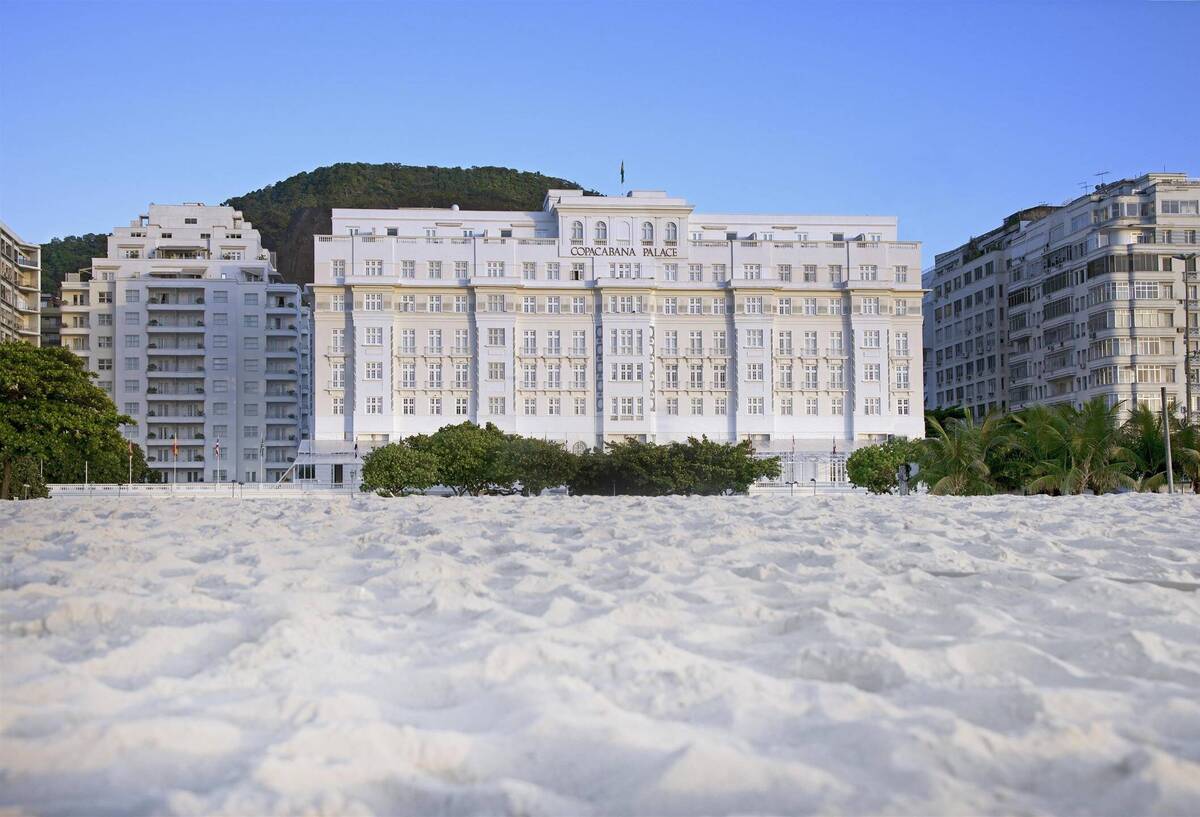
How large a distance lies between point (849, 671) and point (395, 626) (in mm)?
2373

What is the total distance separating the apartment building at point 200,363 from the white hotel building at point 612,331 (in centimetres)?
1509

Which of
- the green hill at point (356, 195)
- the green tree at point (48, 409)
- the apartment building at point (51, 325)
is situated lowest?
the green tree at point (48, 409)

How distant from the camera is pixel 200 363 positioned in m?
91.9

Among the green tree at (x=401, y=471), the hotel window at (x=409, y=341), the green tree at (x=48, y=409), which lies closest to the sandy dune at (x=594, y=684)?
the green tree at (x=401, y=471)

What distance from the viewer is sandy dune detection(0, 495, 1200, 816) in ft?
12.2

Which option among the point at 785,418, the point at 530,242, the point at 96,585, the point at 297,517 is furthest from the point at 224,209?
the point at 96,585

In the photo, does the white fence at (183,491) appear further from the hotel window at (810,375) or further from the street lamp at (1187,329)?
the street lamp at (1187,329)

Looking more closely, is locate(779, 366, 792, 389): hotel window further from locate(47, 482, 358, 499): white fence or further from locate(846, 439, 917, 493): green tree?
locate(47, 482, 358, 499): white fence

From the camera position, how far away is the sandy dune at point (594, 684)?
3.73 metres

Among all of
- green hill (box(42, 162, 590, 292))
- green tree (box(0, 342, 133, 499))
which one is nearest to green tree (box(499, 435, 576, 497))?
green tree (box(0, 342, 133, 499))

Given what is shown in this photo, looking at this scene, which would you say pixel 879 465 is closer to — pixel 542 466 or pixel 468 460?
pixel 542 466

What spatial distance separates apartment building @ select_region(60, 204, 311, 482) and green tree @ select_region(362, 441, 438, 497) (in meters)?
38.4

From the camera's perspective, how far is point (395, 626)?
628 cm

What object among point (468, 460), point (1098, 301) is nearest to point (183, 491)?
point (468, 460)
